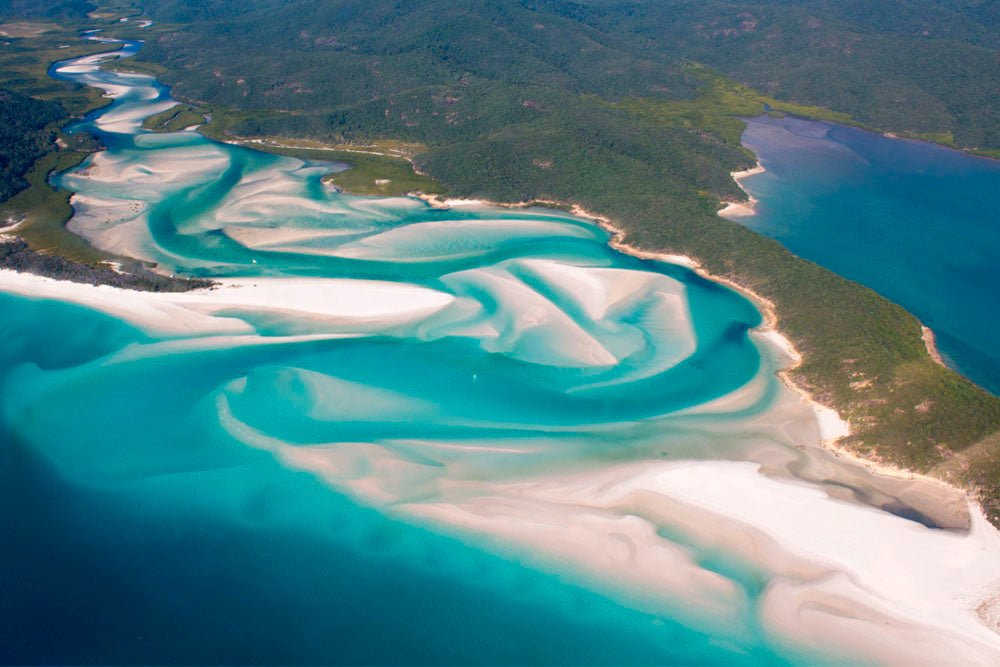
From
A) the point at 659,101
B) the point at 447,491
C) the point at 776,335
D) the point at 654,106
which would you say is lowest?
the point at 447,491

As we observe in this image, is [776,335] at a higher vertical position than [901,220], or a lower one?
lower

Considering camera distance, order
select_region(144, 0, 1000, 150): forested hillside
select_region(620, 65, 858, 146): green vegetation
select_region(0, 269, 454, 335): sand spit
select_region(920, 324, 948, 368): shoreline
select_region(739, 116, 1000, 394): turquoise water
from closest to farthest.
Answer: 1. select_region(920, 324, 948, 368): shoreline
2. select_region(0, 269, 454, 335): sand spit
3. select_region(739, 116, 1000, 394): turquoise water
4. select_region(620, 65, 858, 146): green vegetation
5. select_region(144, 0, 1000, 150): forested hillside

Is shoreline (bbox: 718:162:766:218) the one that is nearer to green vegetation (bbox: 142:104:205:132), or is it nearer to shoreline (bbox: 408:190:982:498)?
shoreline (bbox: 408:190:982:498)

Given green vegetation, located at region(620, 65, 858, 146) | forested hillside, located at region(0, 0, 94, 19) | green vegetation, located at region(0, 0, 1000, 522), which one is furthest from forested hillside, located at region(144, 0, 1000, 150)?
forested hillside, located at region(0, 0, 94, 19)

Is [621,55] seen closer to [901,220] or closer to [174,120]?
[901,220]

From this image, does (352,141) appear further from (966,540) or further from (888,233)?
(966,540)

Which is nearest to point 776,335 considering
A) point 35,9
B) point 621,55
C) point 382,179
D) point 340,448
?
point 340,448

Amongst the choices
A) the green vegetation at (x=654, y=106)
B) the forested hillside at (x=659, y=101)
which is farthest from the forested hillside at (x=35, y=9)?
the green vegetation at (x=654, y=106)
